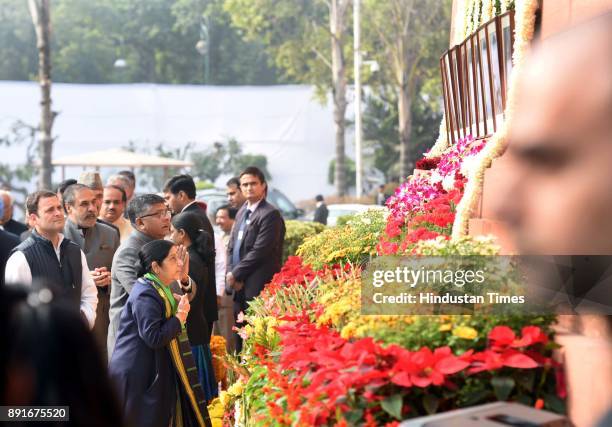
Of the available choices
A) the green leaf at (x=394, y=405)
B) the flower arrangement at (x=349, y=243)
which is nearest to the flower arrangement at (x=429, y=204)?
the flower arrangement at (x=349, y=243)

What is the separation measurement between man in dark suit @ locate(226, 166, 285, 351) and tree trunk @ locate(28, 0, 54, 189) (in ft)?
37.6

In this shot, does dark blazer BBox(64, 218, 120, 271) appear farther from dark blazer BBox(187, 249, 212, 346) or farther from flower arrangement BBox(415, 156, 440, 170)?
flower arrangement BBox(415, 156, 440, 170)

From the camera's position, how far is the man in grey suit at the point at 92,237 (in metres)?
7.36

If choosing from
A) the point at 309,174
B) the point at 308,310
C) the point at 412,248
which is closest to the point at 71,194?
the point at 308,310

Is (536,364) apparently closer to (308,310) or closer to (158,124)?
(308,310)

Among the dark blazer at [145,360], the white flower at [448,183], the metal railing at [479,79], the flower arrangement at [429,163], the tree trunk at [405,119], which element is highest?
the tree trunk at [405,119]

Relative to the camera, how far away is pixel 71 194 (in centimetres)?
754

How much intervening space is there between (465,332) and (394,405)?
408mm

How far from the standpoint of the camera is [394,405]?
136 inches

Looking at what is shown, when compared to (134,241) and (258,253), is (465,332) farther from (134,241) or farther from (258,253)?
(258,253)

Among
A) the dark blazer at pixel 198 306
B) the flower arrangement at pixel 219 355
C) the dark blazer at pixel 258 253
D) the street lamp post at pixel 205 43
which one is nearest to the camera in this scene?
the dark blazer at pixel 198 306

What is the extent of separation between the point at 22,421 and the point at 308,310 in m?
3.28

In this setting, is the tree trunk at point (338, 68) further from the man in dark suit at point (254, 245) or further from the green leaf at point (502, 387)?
the green leaf at point (502, 387)

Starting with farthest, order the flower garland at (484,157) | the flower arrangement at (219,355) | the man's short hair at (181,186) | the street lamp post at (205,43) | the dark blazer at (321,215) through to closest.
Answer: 1. the street lamp post at (205,43)
2. the dark blazer at (321,215)
3. the man's short hair at (181,186)
4. the flower arrangement at (219,355)
5. the flower garland at (484,157)
